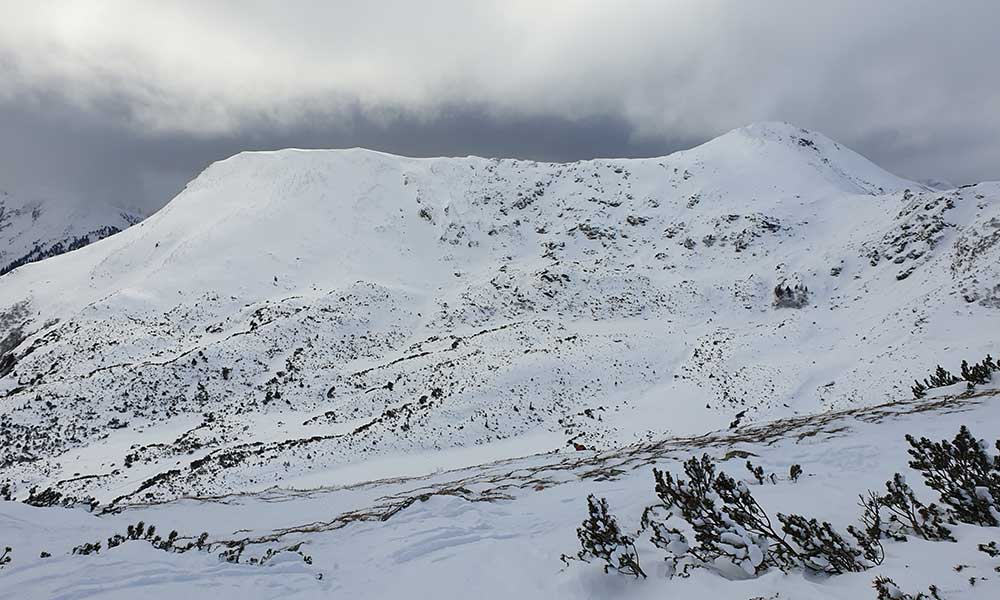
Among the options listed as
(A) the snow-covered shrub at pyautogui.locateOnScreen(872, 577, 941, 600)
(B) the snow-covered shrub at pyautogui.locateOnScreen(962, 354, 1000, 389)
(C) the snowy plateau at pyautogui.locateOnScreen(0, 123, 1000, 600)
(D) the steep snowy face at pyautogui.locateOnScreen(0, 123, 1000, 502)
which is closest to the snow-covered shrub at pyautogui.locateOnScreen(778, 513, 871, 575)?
(C) the snowy plateau at pyautogui.locateOnScreen(0, 123, 1000, 600)

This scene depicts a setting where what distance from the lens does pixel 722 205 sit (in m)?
57.5

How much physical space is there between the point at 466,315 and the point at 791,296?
92.6 feet

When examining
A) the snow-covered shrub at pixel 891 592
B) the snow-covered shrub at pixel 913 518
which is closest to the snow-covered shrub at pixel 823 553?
the snow-covered shrub at pixel 891 592

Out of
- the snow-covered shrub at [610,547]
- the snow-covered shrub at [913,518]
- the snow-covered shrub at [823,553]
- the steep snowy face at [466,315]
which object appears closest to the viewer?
the snow-covered shrub at [823,553]

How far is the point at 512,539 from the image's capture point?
6.77 metres

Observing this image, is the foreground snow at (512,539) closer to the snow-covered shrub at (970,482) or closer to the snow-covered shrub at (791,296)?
the snow-covered shrub at (970,482)

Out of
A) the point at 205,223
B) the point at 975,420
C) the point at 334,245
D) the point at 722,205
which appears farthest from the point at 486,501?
the point at 205,223

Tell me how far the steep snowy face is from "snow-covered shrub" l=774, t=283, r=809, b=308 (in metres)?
0.22

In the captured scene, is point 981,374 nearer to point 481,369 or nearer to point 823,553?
point 823,553

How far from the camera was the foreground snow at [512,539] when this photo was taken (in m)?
3.92

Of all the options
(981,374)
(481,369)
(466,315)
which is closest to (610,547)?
(981,374)

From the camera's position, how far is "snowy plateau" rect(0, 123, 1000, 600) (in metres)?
6.20

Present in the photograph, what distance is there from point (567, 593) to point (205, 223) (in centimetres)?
6814

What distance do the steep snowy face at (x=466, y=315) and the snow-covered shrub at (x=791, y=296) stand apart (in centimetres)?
22
